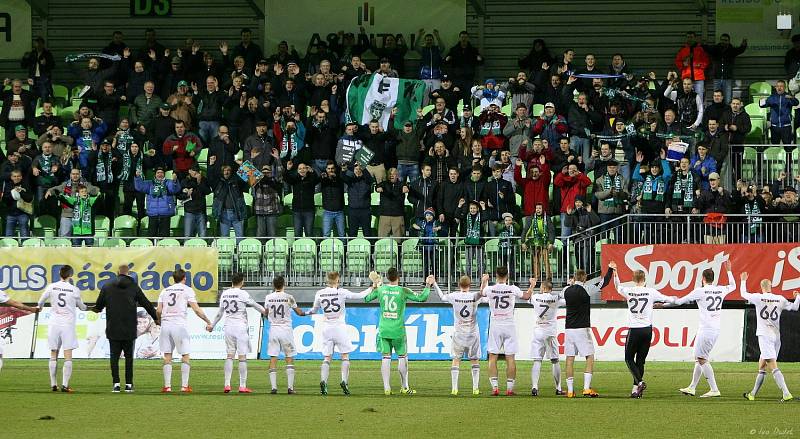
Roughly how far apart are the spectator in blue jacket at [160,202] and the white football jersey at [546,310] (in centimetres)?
1219

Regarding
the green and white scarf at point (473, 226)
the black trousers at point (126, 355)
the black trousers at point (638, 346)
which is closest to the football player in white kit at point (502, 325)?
the black trousers at point (638, 346)

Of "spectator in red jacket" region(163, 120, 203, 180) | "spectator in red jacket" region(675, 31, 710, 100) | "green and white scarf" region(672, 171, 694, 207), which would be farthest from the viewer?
"spectator in red jacket" region(675, 31, 710, 100)

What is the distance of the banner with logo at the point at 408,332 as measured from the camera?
29.4 metres

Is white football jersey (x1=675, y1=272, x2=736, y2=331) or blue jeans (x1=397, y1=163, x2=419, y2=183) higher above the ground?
blue jeans (x1=397, y1=163, x2=419, y2=183)

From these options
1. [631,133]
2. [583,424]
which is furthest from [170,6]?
[583,424]

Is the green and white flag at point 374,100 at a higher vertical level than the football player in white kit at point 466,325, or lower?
higher

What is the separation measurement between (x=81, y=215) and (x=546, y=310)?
536 inches

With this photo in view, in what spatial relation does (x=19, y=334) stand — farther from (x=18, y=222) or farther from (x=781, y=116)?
(x=781, y=116)

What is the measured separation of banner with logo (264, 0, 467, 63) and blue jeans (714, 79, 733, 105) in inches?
314

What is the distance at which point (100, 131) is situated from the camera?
3312 centimetres

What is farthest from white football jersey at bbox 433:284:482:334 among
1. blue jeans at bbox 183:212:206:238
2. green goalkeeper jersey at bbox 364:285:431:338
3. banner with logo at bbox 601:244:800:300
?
blue jeans at bbox 183:212:206:238

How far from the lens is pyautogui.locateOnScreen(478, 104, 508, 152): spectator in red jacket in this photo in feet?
103

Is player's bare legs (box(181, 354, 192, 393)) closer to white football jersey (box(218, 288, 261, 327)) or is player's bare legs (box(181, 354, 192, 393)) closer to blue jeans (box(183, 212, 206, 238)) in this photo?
white football jersey (box(218, 288, 261, 327))

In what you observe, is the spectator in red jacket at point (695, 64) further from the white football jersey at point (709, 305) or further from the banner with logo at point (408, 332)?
the white football jersey at point (709, 305)
